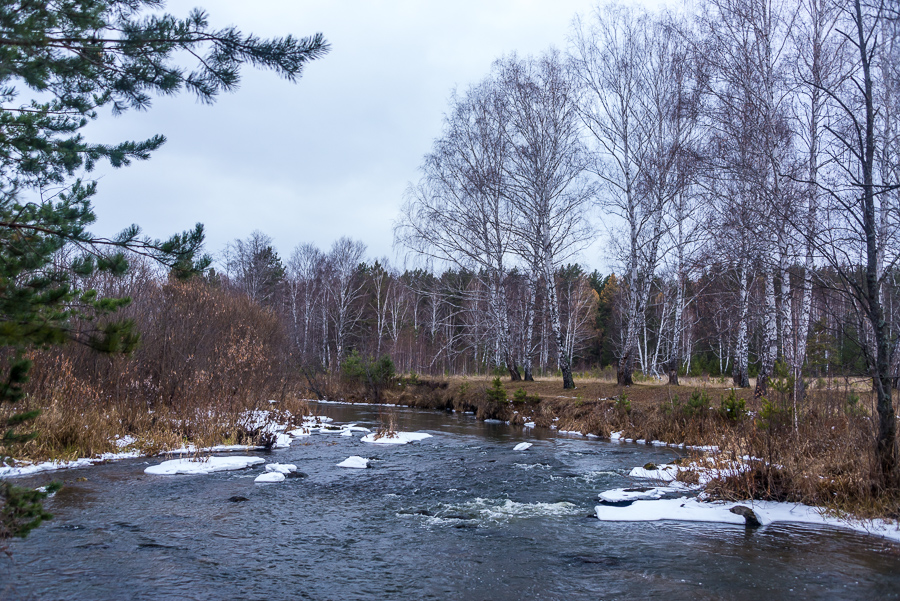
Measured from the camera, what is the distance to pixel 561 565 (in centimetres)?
538

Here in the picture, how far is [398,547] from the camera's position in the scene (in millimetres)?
5922

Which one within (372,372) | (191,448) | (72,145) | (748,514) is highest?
(72,145)

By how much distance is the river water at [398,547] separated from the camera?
4733mm

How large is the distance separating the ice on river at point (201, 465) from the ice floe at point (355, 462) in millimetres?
1526

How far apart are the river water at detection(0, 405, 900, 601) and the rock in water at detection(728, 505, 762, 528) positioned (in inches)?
6.5

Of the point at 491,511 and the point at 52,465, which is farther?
the point at 52,465

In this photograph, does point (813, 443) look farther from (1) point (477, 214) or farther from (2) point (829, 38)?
(1) point (477, 214)

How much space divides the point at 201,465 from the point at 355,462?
2.60 m

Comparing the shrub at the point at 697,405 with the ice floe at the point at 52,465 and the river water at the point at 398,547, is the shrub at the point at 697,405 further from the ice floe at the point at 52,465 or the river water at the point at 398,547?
the ice floe at the point at 52,465

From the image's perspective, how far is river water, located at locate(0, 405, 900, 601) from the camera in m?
4.73

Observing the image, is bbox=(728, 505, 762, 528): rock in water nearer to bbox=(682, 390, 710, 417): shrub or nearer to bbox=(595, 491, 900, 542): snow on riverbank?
bbox=(595, 491, 900, 542): snow on riverbank

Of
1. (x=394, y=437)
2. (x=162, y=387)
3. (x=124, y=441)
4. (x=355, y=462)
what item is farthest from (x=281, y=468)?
(x=162, y=387)

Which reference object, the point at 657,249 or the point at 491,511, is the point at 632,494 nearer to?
the point at 491,511

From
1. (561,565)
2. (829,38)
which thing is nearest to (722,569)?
(561,565)
